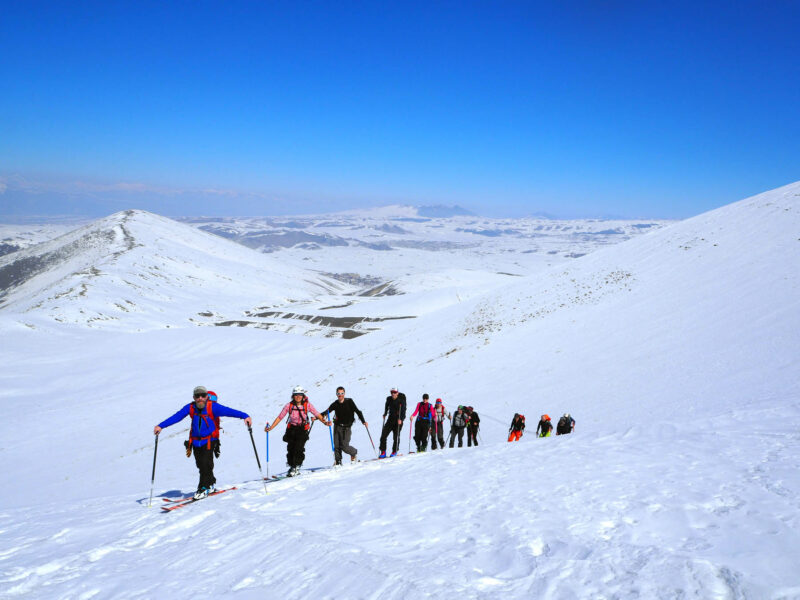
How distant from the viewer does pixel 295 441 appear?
1100cm

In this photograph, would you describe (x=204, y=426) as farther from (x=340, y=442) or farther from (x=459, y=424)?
(x=459, y=424)

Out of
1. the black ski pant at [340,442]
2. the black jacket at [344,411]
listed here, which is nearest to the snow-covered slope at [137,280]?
the black ski pant at [340,442]

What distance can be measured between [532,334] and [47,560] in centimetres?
2649

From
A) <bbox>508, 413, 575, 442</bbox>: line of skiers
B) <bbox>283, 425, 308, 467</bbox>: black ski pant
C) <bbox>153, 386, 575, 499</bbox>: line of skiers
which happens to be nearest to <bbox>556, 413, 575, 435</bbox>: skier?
<bbox>508, 413, 575, 442</bbox>: line of skiers

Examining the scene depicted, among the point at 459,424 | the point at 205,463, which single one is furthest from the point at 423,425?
the point at 205,463

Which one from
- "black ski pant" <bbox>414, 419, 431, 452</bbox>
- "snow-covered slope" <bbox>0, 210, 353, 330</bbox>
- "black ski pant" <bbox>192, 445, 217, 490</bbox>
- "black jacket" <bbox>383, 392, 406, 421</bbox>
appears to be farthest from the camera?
"snow-covered slope" <bbox>0, 210, 353, 330</bbox>

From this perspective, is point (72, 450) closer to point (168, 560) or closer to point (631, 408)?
point (168, 560)

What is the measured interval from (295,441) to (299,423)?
52cm

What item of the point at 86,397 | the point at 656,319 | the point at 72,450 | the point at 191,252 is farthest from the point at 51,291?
the point at 656,319

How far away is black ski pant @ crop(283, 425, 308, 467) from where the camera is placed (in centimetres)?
1090

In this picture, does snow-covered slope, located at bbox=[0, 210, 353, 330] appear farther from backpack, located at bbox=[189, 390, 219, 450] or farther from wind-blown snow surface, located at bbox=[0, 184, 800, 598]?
backpack, located at bbox=[189, 390, 219, 450]

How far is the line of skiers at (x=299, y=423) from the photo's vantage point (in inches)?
362

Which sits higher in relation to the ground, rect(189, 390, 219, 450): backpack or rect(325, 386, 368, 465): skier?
rect(189, 390, 219, 450): backpack

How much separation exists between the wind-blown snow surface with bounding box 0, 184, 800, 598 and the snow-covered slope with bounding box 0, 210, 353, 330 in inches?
2484
